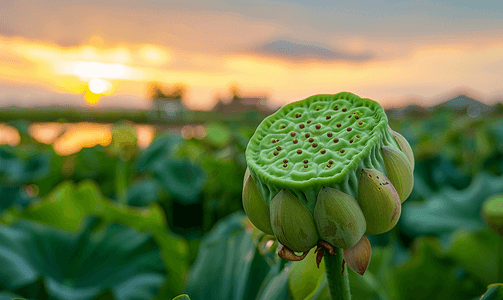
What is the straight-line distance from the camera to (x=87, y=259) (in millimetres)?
872

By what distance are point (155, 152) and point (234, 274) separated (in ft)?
6.05

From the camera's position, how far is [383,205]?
246mm

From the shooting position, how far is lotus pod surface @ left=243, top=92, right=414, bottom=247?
9.3 inches

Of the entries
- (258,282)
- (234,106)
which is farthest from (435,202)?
(234,106)

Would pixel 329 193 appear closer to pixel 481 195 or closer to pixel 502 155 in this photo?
pixel 481 195

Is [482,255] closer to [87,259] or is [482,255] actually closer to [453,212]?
[453,212]

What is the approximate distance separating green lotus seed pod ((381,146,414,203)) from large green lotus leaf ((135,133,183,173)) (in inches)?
75.0

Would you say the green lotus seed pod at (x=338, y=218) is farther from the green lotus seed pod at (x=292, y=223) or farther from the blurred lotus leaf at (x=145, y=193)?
the blurred lotus leaf at (x=145, y=193)

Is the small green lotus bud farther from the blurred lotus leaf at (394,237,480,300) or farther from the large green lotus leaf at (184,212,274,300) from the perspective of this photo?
the blurred lotus leaf at (394,237,480,300)

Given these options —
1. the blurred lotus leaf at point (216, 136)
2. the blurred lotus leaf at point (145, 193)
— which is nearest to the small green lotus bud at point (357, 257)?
the blurred lotus leaf at point (145, 193)

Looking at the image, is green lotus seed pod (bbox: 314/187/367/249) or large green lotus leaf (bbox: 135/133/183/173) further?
large green lotus leaf (bbox: 135/133/183/173)

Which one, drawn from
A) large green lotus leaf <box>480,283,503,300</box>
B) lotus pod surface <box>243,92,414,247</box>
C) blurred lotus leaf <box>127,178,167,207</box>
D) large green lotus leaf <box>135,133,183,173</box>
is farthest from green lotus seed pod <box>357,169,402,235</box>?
large green lotus leaf <box>135,133,183,173</box>

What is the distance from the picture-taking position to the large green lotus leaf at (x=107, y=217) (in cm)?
111

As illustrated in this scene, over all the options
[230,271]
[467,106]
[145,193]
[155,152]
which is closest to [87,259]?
[230,271]
